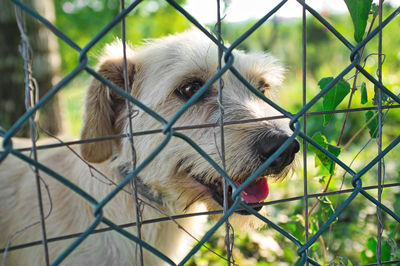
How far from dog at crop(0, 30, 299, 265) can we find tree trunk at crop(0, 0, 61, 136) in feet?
8.77

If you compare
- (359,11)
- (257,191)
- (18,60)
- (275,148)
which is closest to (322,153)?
(275,148)

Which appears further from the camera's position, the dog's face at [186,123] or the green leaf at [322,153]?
the dog's face at [186,123]

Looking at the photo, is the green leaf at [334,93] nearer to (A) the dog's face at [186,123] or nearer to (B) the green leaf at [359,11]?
(B) the green leaf at [359,11]

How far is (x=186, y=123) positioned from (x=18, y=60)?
3.61 m

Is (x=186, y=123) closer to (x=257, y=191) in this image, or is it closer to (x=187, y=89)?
(x=187, y=89)

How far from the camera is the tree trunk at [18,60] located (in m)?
4.91

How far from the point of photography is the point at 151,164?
2.49 metres

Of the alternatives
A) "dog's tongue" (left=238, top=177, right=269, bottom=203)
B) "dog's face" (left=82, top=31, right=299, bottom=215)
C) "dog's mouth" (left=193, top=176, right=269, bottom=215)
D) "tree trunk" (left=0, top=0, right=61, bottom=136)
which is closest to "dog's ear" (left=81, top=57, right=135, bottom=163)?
"dog's face" (left=82, top=31, right=299, bottom=215)

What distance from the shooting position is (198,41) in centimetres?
281

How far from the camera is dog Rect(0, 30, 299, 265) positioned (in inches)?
89.7

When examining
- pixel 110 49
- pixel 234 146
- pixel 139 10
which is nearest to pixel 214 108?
pixel 234 146

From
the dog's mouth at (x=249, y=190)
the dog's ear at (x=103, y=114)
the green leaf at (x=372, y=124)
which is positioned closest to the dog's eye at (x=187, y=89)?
the dog's ear at (x=103, y=114)

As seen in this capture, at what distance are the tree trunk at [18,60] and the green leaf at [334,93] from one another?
4187mm

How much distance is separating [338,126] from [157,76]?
5.72 m
